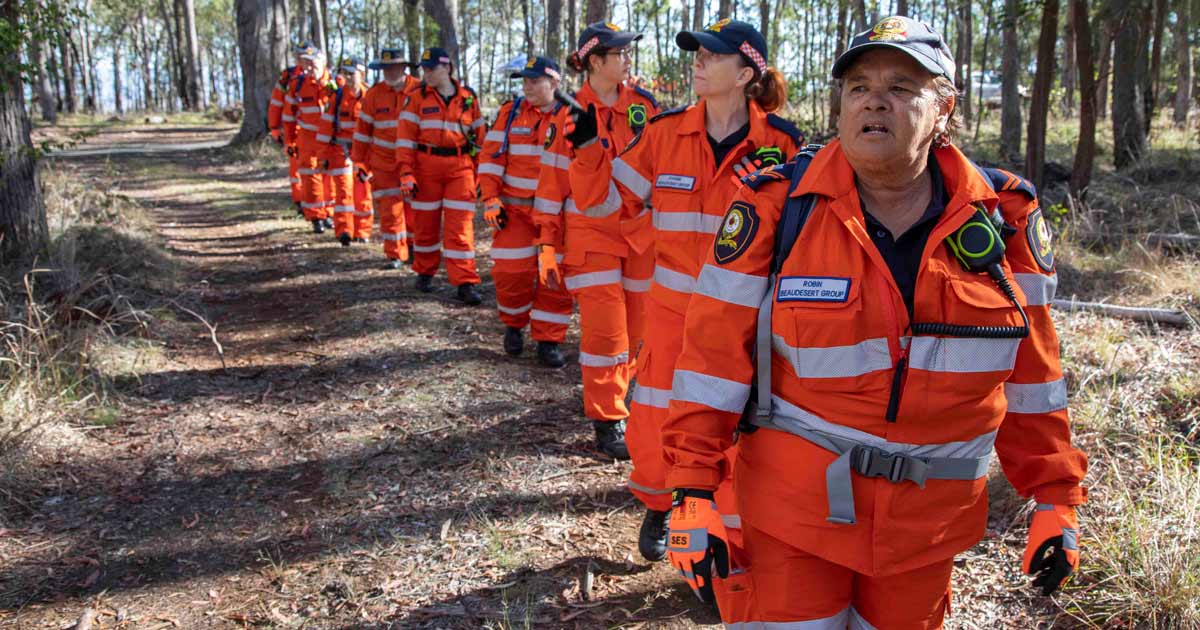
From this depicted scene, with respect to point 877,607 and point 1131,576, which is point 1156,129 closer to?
point 1131,576

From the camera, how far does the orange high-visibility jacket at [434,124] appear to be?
25.7 feet

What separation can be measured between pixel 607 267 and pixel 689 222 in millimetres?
1314

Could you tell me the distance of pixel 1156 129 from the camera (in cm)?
1619

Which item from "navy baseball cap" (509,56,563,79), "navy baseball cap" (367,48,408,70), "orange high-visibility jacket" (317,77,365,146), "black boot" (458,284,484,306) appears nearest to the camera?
"navy baseball cap" (509,56,563,79)

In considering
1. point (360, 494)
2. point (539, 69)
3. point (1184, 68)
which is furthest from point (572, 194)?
point (1184, 68)

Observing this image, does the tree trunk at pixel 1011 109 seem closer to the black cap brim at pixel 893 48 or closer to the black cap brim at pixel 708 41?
the black cap brim at pixel 708 41

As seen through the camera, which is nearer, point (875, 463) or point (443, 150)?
point (875, 463)

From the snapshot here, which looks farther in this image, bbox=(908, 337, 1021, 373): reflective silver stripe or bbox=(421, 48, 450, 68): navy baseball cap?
bbox=(421, 48, 450, 68): navy baseball cap

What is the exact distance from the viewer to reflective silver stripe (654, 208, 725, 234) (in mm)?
3279

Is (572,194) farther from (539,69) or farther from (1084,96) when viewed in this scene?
(1084,96)

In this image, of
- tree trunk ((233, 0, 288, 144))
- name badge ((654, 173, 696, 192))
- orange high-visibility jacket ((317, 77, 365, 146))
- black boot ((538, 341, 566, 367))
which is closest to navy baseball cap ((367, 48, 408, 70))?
orange high-visibility jacket ((317, 77, 365, 146))

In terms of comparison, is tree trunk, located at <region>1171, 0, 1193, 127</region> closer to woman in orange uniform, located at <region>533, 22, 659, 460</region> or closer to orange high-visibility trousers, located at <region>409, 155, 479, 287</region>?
orange high-visibility trousers, located at <region>409, 155, 479, 287</region>

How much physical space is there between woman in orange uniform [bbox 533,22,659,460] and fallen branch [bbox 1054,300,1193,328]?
10.6 ft

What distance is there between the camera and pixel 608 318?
4.54m
